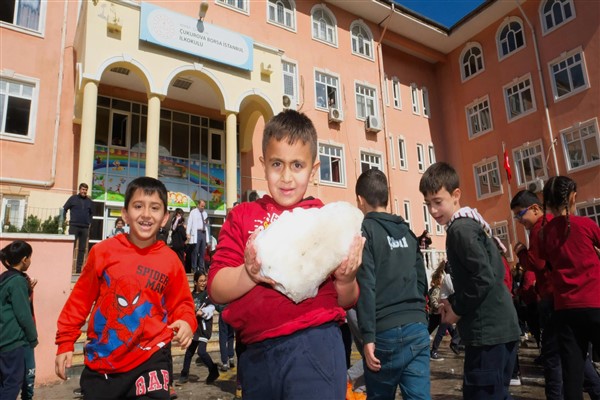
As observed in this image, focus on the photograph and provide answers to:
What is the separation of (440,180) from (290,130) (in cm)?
178

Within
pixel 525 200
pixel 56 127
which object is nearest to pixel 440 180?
pixel 525 200

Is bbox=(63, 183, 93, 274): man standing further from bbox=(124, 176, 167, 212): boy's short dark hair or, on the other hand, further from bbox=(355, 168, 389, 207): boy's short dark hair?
bbox=(355, 168, 389, 207): boy's short dark hair

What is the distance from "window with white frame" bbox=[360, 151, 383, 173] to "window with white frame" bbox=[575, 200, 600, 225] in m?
8.84

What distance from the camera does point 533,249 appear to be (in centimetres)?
401

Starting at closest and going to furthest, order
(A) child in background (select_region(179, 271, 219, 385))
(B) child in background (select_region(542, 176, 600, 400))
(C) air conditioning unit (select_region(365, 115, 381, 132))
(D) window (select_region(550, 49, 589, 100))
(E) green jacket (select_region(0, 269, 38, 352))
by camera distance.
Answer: (B) child in background (select_region(542, 176, 600, 400)) → (E) green jacket (select_region(0, 269, 38, 352)) → (A) child in background (select_region(179, 271, 219, 385)) → (D) window (select_region(550, 49, 589, 100)) → (C) air conditioning unit (select_region(365, 115, 381, 132))

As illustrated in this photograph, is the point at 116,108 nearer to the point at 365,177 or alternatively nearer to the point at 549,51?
the point at 365,177

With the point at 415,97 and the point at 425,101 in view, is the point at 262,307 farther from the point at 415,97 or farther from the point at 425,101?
the point at 425,101

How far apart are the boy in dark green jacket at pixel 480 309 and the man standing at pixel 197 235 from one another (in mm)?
9752

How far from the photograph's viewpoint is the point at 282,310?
1664 mm

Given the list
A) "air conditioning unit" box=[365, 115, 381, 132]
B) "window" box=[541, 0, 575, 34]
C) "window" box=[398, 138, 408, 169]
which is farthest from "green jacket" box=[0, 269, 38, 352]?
"window" box=[541, 0, 575, 34]

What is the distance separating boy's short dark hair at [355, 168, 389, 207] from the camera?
133 inches

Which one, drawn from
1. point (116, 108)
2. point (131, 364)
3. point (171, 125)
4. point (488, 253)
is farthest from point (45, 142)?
point (488, 253)

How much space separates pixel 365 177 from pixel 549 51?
20378 millimetres

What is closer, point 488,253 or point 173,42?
point 488,253
